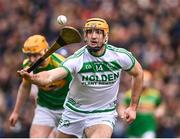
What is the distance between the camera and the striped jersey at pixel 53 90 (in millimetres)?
12148

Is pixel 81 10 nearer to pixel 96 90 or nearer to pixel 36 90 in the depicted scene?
pixel 36 90

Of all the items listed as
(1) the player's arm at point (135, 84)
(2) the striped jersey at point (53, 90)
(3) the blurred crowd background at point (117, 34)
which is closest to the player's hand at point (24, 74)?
(1) the player's arm at point (135, 84)

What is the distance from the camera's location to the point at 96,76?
1079 cm

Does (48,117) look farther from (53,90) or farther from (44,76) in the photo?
(44,76)


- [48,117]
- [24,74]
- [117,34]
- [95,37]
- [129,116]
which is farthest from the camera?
[117,34]

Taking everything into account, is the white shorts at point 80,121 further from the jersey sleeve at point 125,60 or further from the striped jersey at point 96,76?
the jersey sleeve at point 125,60

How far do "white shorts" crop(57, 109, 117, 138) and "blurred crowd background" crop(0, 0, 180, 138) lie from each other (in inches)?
220

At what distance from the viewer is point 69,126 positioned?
444 inches

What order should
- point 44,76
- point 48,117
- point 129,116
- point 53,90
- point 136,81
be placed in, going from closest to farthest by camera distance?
point 44,76 < point 129,116 < point 136,81 < point 53,90 < point 48,117

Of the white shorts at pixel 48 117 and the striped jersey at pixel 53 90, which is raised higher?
the striped jersey at pixel 53 90

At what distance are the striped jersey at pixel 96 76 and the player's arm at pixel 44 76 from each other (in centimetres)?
16

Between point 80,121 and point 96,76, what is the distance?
671 mm

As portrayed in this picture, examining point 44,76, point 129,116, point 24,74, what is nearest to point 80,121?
point 129,116

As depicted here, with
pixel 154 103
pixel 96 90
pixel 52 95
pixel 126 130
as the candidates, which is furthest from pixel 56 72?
pixel 126 130
